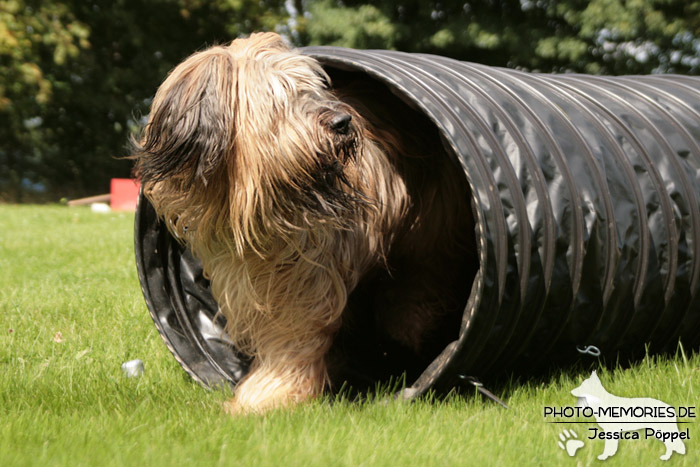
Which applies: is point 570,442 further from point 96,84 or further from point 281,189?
point 96,84

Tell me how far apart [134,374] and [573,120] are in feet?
7.48

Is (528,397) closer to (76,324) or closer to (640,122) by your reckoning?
(640,122)

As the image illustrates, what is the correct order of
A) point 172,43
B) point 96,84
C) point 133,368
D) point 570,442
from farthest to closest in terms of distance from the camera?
point 172,43 → point 96,84 → point 133,368 → point 570,442

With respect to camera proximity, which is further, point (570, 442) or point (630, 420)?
point (630, 420)

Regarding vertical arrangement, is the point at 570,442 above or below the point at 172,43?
above

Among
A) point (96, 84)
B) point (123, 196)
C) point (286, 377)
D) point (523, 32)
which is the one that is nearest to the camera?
point (286, 377)

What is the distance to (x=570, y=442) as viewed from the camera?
2.47m

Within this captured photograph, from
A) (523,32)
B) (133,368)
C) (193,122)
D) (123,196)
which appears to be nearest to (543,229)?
(193,122)

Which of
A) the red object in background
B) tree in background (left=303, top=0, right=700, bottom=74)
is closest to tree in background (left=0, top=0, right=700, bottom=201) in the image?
tree in background (left=303, top=0, right=700, bottom=74)

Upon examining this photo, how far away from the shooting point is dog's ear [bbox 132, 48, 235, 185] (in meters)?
2.76

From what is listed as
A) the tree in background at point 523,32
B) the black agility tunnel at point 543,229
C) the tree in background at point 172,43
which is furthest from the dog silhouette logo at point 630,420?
the tree in background at point 523,32

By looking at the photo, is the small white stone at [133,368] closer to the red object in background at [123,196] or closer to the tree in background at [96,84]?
the red object in background at [123,196]

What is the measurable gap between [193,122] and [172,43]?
18097 mm

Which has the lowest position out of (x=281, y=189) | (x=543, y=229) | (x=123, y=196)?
(x=123, y=196)
